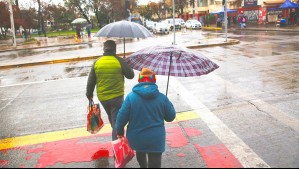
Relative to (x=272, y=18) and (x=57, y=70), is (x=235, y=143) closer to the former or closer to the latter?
(x=57, y=70)

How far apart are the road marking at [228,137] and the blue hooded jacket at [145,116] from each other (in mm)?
1597

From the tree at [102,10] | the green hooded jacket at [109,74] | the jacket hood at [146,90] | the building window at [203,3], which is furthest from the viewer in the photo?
the building window at [203,3]

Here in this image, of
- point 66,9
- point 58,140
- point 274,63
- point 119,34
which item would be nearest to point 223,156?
point 119,34

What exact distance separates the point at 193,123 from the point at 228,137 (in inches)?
37.0

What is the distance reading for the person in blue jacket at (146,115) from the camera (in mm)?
3363

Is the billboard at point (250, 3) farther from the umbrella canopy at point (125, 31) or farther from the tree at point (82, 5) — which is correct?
the umbrella canopy at point (125, 31)

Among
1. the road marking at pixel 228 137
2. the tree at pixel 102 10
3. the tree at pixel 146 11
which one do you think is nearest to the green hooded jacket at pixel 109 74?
the road marking at pixel 228 137

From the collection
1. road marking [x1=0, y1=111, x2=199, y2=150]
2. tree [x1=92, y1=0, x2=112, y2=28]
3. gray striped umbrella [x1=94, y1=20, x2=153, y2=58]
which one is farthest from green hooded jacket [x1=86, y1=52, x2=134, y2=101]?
tree [x1=92, y1=0, x2=112, y2=28]

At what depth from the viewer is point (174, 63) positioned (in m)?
4.68

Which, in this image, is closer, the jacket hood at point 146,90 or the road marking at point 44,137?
the jacket hood at point 146,90

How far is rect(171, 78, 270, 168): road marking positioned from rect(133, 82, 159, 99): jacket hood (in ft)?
6.19

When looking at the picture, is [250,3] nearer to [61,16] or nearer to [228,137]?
[61,16]

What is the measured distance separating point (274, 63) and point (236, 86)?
4.10m

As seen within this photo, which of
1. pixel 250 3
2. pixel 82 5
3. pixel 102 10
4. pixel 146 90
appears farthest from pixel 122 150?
pixel 82 5
